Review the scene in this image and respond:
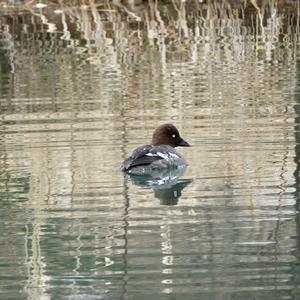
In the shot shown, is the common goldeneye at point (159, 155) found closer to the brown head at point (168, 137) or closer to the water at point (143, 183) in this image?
the brown head at point (168, 137)

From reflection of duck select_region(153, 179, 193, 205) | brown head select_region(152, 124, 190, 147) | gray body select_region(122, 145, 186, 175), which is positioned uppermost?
brown head select_region(152, 124, 190, 147)

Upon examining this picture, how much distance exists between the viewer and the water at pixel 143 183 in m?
6.94

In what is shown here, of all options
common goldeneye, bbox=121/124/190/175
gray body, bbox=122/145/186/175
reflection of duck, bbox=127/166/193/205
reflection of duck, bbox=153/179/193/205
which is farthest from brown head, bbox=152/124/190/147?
reflection of duck, bbox=153/179/193/205

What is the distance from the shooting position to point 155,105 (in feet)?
42.7

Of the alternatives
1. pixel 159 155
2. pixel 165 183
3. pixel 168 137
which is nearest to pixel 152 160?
pixel 159 155

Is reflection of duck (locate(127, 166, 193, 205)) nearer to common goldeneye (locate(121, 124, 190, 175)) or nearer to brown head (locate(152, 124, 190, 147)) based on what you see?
common goldeneye (locate(121, 124, 190, 175))

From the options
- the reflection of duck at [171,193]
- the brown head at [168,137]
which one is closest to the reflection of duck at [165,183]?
the reflection of duck at [171,193]

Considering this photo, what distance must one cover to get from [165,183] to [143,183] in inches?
7.3

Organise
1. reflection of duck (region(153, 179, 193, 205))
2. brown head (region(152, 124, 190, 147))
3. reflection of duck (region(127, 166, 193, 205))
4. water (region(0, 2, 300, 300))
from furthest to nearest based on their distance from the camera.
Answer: brown head (region(152, 124, 190, 147)), reflection of duck (region(127, 166, 193, 205)), reflection of duck (region(153, 179, 193, 205)), water (region(0, 2, 300, 300))

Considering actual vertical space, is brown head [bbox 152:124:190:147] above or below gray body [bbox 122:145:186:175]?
above

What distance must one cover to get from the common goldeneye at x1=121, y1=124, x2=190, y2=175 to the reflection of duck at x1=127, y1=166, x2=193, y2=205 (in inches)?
2.4

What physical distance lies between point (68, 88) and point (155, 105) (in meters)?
1.76

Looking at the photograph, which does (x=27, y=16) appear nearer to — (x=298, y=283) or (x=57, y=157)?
(x=57, y=157)

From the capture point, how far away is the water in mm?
6938
